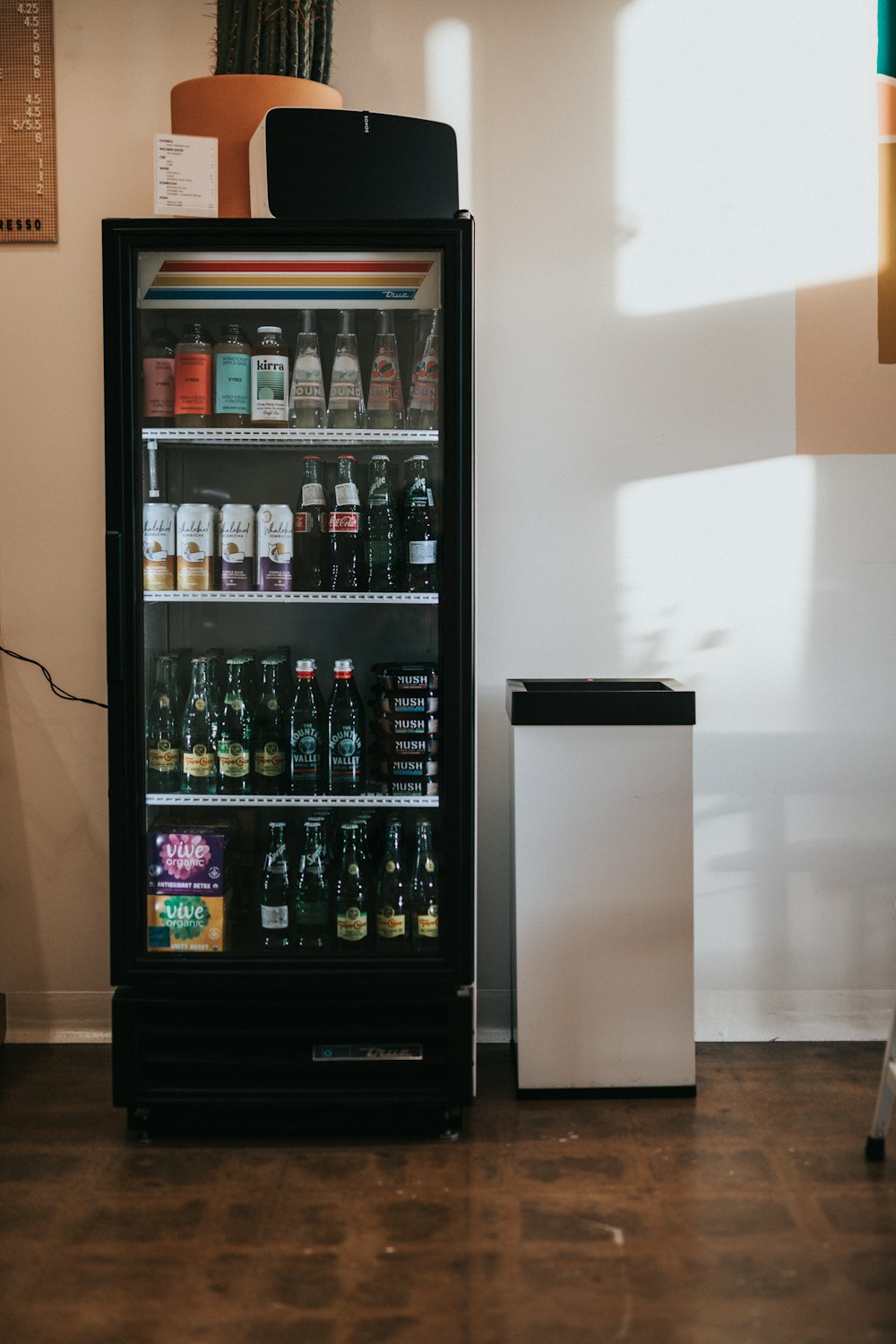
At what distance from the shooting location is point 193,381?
2797 mm

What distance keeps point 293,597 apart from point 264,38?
4.51ft

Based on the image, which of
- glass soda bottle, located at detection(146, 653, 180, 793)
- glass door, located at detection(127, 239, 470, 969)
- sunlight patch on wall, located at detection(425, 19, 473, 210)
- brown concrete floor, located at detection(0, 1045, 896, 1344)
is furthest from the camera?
sunlight patch on wall, located at detection(425, 19, 473, 210)

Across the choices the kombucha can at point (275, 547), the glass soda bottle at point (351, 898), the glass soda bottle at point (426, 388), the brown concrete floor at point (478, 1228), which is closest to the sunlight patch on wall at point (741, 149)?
the glass soda bottle at point (426, 388)

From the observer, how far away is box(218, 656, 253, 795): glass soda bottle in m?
2.83

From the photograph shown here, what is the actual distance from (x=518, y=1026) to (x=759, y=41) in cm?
273

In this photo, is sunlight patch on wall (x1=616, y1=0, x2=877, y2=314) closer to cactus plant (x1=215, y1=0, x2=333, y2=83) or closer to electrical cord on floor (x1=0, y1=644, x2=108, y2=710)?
cactus plant (x1=215, y1=0, x2=333, y2=83)

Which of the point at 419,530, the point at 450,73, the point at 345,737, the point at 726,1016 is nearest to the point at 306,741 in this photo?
the point at 345,737

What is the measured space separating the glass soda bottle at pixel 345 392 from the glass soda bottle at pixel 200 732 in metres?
0.69

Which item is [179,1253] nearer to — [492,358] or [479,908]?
[479,908]

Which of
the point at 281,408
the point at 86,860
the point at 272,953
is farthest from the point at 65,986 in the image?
the point at 281,408

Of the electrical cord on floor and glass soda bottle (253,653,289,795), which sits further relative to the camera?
the electrical cord on floor

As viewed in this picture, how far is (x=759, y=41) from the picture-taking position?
3.18 m

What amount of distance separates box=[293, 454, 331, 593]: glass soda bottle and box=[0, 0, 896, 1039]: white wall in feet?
1.91

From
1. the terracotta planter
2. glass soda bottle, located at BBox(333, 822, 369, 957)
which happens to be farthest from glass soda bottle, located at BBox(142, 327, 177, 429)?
glass soda bottle, located at BBox(333, 822, 369, 957)
